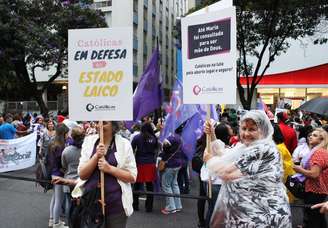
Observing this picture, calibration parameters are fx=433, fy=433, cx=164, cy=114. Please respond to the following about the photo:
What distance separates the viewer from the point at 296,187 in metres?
5.89

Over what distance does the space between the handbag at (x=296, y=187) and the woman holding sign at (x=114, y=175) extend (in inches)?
112

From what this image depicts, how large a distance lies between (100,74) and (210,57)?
118cm

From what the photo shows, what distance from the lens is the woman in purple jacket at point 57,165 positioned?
642cm

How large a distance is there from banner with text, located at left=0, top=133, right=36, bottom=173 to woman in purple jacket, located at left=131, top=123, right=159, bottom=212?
482 cm

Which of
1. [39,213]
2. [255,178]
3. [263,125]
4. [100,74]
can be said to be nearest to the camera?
[255,178]

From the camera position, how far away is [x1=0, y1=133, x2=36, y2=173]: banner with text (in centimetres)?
1128

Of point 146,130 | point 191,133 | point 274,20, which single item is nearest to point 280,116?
point 191,133

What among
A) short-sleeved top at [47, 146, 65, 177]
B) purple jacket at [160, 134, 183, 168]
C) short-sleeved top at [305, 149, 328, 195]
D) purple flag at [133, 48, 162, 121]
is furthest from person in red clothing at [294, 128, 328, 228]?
purple flag at [133, 48, 162, 121]

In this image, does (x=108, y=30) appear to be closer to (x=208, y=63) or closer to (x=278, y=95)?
(x=208, y=63)

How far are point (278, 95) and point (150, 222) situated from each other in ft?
83.7

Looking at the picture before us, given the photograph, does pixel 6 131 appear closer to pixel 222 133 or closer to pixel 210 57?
pixel 222 133

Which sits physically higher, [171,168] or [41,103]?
[41,103]

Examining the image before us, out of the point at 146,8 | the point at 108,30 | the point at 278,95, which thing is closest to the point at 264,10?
the point at 278,95

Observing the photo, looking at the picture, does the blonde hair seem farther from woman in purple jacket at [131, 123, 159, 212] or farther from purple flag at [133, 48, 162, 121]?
purple flag at [133, 48, 162, 121]
